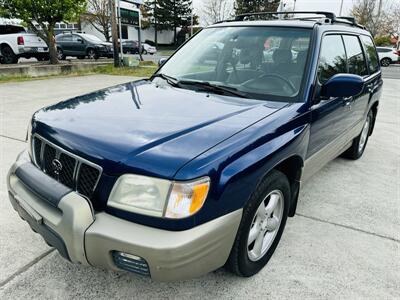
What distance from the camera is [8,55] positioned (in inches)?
578

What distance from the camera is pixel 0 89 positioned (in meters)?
9.12

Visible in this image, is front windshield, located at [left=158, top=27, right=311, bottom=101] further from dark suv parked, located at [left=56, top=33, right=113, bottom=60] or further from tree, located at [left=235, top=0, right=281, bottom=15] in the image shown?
tree, located at [left=235, top=0, right=281, bottom=15]

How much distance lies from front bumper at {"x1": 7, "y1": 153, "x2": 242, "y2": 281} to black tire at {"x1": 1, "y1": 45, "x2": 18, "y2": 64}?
15.0 metres

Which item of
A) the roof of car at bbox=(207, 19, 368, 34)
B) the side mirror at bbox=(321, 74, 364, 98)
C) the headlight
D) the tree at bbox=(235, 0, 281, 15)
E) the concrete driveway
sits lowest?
the concrete driveway

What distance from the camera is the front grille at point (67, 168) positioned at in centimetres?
186

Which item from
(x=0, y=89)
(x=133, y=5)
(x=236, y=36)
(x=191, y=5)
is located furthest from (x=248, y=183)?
(x=191, y=5)

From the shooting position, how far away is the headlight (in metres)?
1.69

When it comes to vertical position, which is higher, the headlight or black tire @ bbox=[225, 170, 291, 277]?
the headlight

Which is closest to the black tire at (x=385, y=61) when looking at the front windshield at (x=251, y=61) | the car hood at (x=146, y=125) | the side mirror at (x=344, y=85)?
the front windshield at (x=251, y=61)

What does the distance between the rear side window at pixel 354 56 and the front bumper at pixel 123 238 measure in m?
2.56

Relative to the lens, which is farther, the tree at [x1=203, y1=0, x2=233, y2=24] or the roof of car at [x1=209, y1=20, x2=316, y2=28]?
the tree at [x1=203, y1=0, x2=233, y2=24]

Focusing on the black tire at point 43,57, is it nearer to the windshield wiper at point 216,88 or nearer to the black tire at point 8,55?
the black tire at point 8,55

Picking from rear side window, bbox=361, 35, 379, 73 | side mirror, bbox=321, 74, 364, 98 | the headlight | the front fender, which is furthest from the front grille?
rear side window, bbox=361, 35, 379, 73

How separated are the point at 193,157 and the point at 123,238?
52 centimetres
